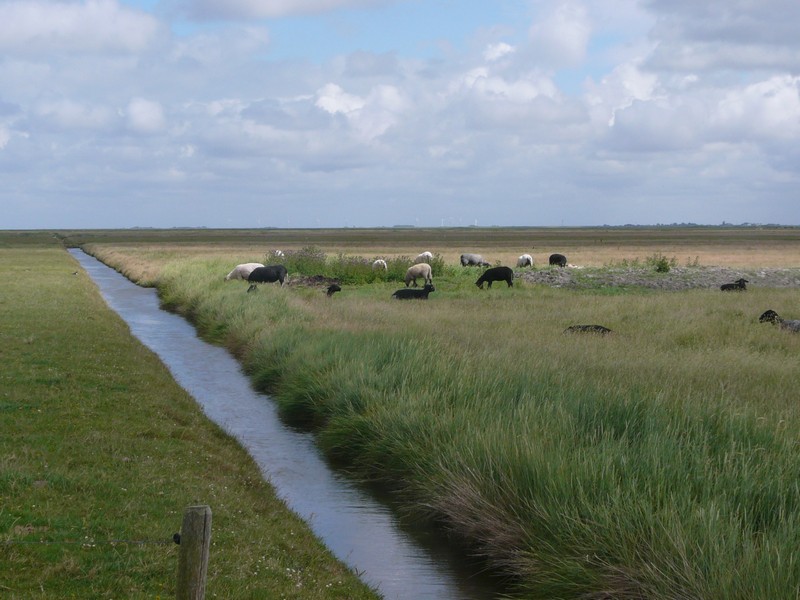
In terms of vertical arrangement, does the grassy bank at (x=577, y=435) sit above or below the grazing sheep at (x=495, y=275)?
below

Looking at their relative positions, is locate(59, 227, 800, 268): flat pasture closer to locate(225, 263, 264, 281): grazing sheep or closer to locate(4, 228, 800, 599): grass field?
locate(225, 263, 264, 281): grazing sheep

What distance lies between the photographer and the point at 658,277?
37.9 metres

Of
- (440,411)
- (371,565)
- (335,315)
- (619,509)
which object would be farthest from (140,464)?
(335,315)

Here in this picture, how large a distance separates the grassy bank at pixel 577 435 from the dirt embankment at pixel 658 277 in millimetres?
14536

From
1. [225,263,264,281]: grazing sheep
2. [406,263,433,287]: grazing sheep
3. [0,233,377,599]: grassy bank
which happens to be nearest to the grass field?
[0,233,377,599]: grassy bank

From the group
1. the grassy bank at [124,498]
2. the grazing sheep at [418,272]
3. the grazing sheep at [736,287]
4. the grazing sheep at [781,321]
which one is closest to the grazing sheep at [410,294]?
the grazing sheep at [418,272]

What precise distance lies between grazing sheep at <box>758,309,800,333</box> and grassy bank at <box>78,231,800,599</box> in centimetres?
39

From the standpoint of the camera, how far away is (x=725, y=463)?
7938mm

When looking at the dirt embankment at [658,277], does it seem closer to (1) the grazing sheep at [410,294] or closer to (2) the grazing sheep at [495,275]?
(2) the grazing sheep at [495,275]

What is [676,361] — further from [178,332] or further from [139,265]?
[139,265]

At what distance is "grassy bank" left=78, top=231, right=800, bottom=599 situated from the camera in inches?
263

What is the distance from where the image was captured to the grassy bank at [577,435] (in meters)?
6.69

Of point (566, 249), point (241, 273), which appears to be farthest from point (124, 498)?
point (566, 249)

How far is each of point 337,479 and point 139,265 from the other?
1962 inches
